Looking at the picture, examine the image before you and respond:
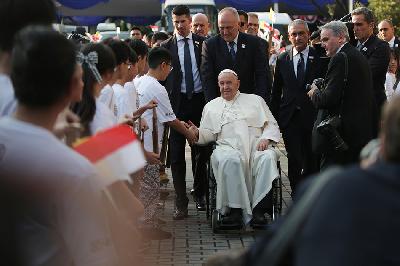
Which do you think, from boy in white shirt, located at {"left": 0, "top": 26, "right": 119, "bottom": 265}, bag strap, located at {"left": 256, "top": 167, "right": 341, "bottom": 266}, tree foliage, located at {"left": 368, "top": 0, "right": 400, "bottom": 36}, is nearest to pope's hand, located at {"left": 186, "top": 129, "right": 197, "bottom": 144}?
boy in white shirt, located at {"left": 0, "top": 26, "right": 119, "bottom": 265}

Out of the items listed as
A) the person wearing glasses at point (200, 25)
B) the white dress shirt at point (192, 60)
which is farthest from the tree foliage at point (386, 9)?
the white dress shirt at point (192, 60)

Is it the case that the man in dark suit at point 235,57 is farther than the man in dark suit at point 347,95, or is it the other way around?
the man in dark suit at point 235,57

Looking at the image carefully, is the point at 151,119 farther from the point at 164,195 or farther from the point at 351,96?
the point at 164,195

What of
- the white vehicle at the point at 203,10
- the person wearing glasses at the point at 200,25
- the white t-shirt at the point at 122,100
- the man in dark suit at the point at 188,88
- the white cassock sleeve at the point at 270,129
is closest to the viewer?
the white t-shirt at the point at 122,100

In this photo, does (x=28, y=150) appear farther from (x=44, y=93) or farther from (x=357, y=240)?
(x=357, y=240)

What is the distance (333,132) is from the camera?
8.84 metres

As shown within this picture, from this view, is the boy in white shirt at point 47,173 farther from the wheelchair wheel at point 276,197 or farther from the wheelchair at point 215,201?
the wheelchair wheel at point 276,197

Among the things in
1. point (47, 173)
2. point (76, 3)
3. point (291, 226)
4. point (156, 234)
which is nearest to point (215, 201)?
point (156, 234)

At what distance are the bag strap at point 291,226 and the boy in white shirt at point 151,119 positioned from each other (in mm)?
5703

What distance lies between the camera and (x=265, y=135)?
9484 millimetres

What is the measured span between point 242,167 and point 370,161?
238 inches

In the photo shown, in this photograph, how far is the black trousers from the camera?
10.1 metres

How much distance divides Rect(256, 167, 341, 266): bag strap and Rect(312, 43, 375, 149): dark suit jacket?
20.2ft

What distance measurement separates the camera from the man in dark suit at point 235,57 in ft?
33.7
